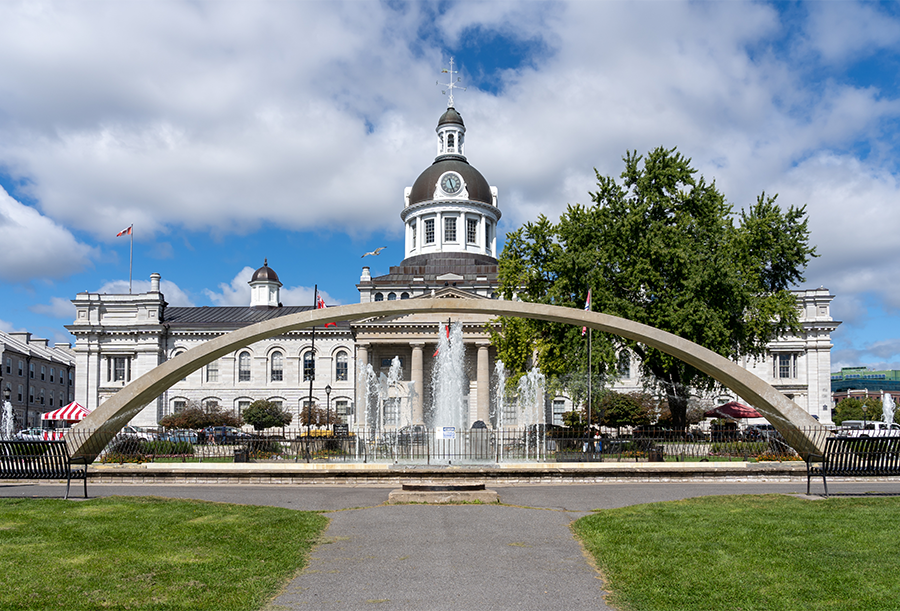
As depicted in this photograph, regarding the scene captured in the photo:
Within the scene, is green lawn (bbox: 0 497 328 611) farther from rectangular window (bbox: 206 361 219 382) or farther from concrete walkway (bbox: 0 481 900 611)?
rectangular window (bbox: 206 361 219 382)

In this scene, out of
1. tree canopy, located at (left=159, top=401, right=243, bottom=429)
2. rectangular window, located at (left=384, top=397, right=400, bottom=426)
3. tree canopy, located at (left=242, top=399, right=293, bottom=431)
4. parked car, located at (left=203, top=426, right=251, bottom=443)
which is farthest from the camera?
rectangular window, located at (left=384, top=397, right=400, bottom=426)

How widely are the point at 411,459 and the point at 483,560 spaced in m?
17.8

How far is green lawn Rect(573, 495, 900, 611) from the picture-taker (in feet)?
20.6

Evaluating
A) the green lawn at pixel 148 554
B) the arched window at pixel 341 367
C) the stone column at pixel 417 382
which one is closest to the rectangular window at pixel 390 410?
the stone column at pixel 417 382

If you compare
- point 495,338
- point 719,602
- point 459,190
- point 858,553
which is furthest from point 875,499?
point 459,190

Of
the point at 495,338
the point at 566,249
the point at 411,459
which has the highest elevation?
the point at 566,249

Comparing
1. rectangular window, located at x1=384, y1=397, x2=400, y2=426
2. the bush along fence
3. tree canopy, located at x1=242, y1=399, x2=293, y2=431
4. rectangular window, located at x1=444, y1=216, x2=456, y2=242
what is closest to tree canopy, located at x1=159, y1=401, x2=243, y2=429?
tree canopy, located at x1=242, y1=399, x2=293, y2=431

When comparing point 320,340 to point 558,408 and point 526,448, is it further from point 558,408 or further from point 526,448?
point 526,448

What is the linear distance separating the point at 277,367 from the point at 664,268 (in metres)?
48.3

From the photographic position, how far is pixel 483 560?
8.03m

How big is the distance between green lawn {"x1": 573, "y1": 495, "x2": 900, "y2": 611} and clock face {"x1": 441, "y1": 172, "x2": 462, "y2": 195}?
64982mm

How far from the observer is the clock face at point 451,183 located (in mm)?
75062

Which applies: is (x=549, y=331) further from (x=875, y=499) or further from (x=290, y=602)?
(x=290, y=602)

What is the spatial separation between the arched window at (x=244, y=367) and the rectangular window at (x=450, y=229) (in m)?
23.2
